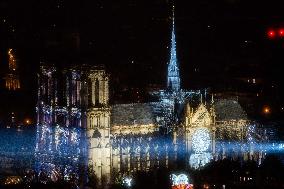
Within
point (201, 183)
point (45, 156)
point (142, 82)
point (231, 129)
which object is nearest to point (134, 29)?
point (142, 82)

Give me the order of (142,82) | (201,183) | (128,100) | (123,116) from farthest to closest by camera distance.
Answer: (142,82), (128,100), (123,116), (201,183)

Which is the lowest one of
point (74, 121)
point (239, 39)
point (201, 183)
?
point (201, 183)

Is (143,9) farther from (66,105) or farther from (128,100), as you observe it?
(66,105)

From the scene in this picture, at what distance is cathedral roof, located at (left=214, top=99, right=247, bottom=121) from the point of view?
95.6 m

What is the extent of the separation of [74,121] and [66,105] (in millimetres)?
2839

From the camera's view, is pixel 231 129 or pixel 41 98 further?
pixel 231 129

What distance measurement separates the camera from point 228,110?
96.8 metres

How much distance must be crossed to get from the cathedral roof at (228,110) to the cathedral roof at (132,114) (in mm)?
12584

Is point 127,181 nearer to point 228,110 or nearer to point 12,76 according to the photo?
point 228,110

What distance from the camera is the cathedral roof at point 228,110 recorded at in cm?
9556

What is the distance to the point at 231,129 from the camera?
96188 millimetres

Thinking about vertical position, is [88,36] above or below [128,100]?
above

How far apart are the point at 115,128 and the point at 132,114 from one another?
441 centimetres

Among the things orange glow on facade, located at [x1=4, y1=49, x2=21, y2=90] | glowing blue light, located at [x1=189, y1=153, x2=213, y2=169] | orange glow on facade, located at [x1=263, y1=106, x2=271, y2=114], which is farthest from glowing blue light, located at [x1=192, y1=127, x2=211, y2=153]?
orange glow on facade, located at [x1=4, y1=49, x2=21, y2=90]
